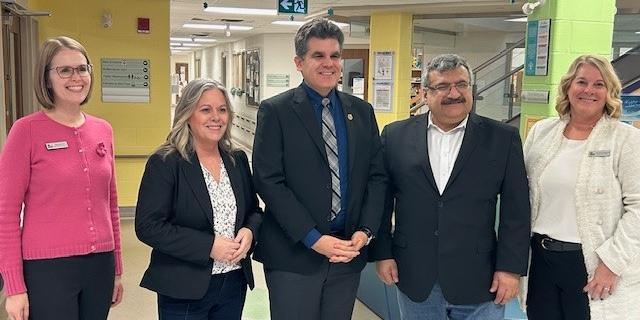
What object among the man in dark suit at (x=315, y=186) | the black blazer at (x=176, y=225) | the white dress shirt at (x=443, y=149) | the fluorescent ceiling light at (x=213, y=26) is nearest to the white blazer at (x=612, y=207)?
the white dress shirt at (x=443, y=149)

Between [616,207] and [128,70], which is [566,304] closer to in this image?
[616,207]

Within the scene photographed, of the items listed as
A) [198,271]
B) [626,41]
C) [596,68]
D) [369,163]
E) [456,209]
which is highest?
[626,41]

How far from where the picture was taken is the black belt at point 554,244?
208 cm

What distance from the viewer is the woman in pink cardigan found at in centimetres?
185

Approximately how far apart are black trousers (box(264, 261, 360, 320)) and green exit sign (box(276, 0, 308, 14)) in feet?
14.2

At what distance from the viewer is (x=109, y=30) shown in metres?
6.21

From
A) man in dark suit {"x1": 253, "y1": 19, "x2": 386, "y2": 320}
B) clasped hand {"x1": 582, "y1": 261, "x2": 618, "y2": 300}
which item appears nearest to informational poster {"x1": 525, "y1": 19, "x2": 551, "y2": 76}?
clasped hand {"x1": 582, "y1": 261, "x2": 618, "y2": 300}

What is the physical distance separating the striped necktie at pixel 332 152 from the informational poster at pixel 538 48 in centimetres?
195

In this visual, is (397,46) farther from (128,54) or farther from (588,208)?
(588,208)

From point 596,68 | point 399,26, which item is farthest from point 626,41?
point 596,68

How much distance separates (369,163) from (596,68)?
0.91m

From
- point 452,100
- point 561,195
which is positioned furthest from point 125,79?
point 561,195

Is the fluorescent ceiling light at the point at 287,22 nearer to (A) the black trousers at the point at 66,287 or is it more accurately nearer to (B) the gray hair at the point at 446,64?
(B) the gray hair at the point at 446,64

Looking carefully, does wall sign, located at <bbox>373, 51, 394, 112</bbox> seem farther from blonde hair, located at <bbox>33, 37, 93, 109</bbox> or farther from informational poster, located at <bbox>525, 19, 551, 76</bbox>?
blonde hair, located at <bbox>33, 37, 93, 109</bbox>
